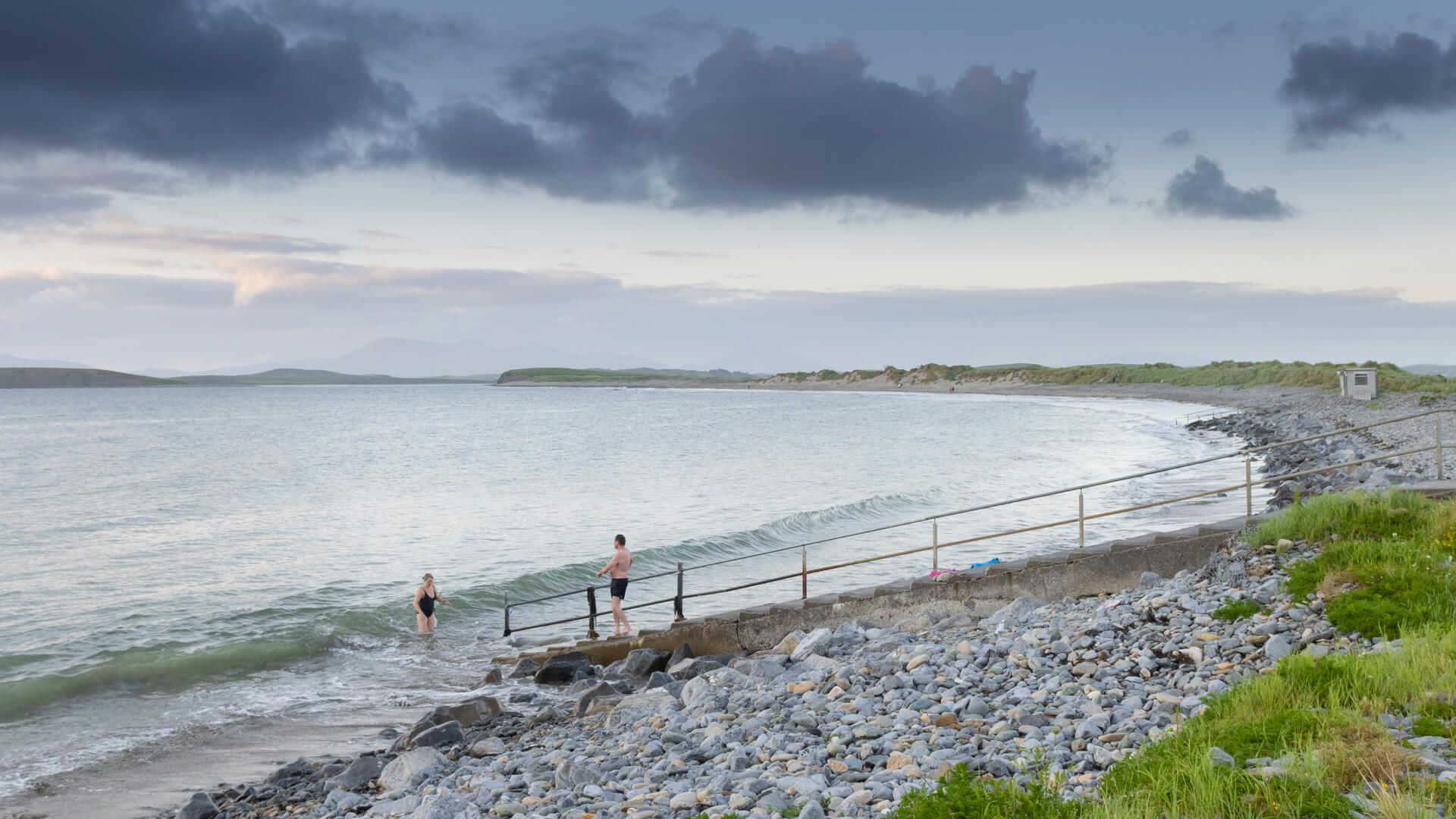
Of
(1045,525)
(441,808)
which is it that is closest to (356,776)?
(441,808)

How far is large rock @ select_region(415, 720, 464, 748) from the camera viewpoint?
1138cm

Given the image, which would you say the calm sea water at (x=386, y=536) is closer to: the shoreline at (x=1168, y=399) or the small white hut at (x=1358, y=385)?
the shoreline at (x=1168, y=399)

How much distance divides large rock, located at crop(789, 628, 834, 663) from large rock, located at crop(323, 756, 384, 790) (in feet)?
15.7

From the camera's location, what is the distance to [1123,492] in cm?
3412

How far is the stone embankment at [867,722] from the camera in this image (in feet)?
21.8

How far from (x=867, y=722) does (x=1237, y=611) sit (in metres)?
3.77

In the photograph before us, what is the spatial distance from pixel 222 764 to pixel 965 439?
57.0 metres

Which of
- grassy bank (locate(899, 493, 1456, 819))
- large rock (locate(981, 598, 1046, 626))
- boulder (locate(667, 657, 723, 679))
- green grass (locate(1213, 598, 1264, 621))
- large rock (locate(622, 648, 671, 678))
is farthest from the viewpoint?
large rock (locate(622, 648, 671, 678))

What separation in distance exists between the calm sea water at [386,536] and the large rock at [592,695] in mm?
3612

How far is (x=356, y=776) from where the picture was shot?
10.3m

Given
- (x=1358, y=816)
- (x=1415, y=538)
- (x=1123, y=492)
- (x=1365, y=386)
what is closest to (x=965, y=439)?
(x=1365, y=386)

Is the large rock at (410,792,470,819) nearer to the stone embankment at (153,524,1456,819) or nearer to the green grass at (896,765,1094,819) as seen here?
the stone embankment at (153,524,1456,819)

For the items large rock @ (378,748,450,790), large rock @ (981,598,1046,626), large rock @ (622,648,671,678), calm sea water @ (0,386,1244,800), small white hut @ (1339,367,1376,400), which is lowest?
calm sea water @ (0,386,1244,800)

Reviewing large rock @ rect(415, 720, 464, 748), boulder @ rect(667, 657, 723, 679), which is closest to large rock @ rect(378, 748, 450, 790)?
large rock @ rect(415, 720, 464, 748)
